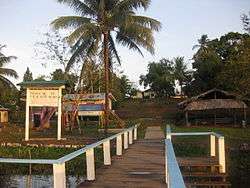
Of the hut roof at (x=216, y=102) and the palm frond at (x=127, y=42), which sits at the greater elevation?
the palm frond at (x=127, y=42)

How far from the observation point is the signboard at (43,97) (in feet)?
70.3

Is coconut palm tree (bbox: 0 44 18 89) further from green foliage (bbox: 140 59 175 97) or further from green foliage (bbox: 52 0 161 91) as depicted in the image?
green foliage (bbox: 140 59 175 97)

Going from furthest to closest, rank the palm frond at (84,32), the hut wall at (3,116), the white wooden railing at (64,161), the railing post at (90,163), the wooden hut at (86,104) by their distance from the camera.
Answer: the hut wall at (3,116) < the wooden hut at (86,104) < the palm frond at (84,32) < the railing post at (90,163) < the white wooden railing at (64,161)

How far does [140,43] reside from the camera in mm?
28766

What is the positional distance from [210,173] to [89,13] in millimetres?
18156

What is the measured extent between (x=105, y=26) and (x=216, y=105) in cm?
1550

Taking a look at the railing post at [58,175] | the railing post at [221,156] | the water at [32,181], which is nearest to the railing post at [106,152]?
the water at [32,181]

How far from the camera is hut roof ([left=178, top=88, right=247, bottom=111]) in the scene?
3845 cm

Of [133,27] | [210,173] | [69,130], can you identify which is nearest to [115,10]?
[133,27]

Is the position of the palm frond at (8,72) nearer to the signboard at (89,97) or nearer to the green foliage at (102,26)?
the signboard at (89,97)

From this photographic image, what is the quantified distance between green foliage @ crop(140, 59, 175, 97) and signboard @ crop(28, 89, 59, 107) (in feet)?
164

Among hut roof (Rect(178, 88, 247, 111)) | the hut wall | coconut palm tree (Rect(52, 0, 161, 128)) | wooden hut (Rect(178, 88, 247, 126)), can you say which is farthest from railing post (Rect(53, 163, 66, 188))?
the hut wall

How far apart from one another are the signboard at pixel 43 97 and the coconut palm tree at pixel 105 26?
20.2 ft

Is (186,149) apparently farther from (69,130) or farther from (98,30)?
(69,130)
